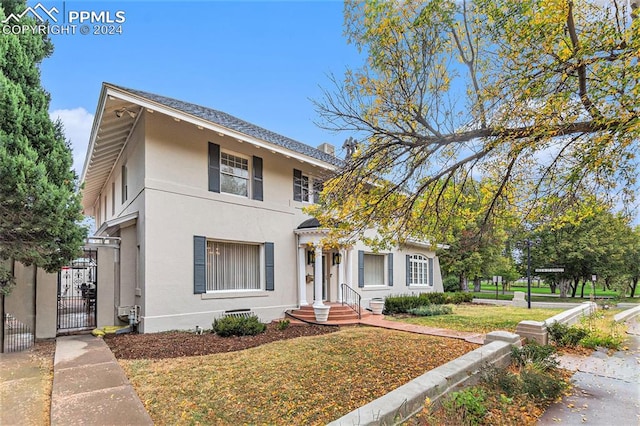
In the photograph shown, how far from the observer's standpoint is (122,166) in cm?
1259

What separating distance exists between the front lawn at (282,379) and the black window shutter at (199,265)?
3.18 metres

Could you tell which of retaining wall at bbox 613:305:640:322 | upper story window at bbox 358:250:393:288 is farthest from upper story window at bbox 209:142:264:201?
retaining wall at bbox 613:305:640:322

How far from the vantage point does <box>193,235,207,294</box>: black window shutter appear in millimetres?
10258

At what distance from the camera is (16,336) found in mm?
7852

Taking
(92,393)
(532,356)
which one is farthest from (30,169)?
(532,356)

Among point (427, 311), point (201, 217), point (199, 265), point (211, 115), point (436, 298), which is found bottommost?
point (436, 298)

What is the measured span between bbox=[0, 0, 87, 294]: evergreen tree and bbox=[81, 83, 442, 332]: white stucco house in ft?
5.60

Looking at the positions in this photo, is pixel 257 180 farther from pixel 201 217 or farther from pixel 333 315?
pixel 333 315

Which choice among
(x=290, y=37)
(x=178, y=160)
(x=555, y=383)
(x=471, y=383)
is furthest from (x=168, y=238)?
(x=555, y=383)

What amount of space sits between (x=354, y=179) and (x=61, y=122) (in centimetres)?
713

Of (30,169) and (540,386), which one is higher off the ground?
(30,169)

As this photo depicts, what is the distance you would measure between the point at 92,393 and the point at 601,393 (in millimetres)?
7420

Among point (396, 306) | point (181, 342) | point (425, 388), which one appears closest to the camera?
point (425, 388)

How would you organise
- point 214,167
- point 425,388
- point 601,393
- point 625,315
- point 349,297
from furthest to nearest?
point 349,297 < point 625,315 < point 214,167 < point 601,393 < point 425,388
